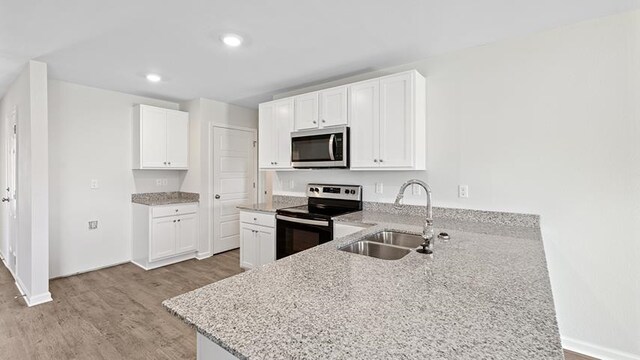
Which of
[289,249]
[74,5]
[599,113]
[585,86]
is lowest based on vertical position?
[289,249]

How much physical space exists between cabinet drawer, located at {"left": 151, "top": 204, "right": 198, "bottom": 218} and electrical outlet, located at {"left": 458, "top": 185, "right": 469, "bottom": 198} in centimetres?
344

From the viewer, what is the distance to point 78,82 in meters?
3.44

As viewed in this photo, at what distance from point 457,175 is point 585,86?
1039 millimetres

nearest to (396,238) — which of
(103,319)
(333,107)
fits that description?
(333,107)

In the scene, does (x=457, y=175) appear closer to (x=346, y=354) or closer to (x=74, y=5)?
(x=346, y=354)

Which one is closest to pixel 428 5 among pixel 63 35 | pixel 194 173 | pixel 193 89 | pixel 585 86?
pixel 585 86

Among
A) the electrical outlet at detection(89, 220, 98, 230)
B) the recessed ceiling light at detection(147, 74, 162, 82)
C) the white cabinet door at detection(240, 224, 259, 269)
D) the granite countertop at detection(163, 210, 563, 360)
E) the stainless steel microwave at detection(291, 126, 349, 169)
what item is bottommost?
the white cabinet door at detection(240, 224, 259, 269)

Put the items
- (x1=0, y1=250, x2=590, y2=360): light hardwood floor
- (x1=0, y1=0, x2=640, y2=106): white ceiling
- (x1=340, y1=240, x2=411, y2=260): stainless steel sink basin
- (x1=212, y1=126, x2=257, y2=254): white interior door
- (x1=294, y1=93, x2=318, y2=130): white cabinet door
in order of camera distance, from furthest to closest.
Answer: (x1=212, y1=126, x2=257, y2=254): white interior door → (x1=294, y1=93, x2=318, y2=130): white cabinet door → (x1=0, y1=250, x2=590, y2=360): light hardwood floor → (x1=0, y1=0, x2=640, y2=106): white ceiling → (x1=340, y1=240, x2=411, y2=260): stainless steel sink basin

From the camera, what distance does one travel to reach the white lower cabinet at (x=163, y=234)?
3.70 m

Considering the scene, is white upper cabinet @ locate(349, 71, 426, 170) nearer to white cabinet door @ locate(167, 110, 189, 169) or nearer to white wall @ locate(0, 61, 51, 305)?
white cabinet door @ locate(167, 110, 189, 169)

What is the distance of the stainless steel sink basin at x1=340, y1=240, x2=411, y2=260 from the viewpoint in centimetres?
172

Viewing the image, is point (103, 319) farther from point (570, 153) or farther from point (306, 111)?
point (570, 153)

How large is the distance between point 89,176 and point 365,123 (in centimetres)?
350

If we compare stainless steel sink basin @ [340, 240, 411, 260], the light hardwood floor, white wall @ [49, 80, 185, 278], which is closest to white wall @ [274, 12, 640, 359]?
the light hardwood floor
